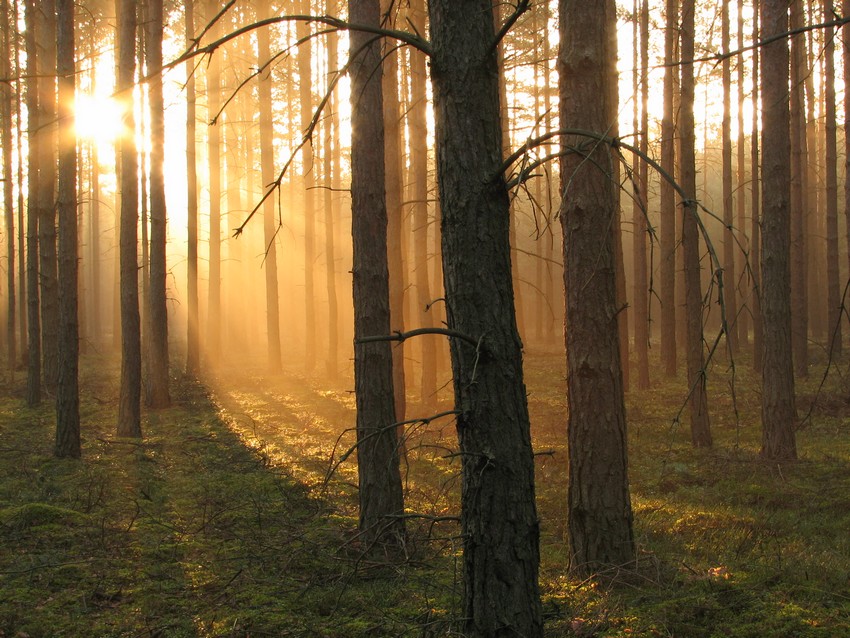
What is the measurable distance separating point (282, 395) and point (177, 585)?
1397 cm

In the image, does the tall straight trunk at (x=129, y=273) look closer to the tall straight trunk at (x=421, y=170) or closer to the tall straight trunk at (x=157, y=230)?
the tall straight trunk at (x=157, y=230)

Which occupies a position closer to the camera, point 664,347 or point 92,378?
point 664,347

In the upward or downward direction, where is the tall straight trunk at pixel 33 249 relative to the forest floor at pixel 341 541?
upward

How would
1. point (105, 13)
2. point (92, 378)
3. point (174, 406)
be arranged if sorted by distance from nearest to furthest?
1. point (174, 406)
2. point (92, 378)
3. point (105, 13)

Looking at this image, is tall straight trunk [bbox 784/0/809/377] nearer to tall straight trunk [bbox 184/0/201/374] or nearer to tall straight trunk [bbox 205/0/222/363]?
tall straight trunk [bbox 184/0/201/374]

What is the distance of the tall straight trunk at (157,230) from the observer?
1538 centimetres

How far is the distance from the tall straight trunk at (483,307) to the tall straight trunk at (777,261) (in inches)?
328

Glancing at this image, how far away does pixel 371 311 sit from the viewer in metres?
6.76

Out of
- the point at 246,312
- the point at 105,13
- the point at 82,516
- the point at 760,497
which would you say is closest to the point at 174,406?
the point at 82,516

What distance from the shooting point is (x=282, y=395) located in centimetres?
1945

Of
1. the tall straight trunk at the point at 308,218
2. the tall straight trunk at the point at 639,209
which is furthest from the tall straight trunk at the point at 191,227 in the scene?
the tall straight trunk at the point at 639,209

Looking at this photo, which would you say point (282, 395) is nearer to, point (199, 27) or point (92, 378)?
point (92, 378)

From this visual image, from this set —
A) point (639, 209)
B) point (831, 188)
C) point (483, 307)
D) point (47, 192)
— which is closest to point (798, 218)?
point (831, 188)

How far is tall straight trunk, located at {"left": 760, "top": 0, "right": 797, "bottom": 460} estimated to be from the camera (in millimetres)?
10055
